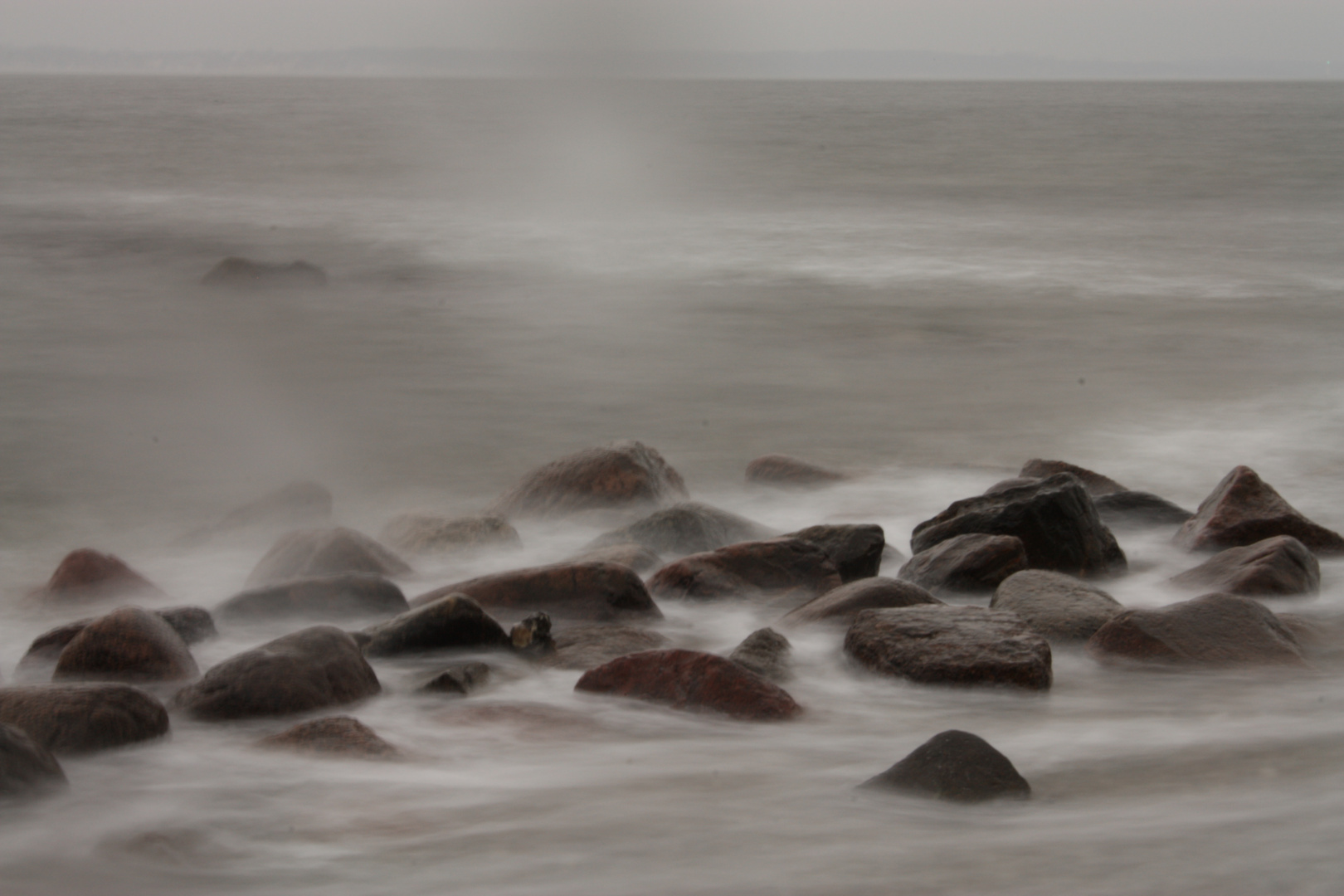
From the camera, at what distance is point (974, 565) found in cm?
426

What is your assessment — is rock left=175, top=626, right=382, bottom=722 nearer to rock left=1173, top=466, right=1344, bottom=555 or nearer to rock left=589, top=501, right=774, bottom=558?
rock left=589, top=501, right=774, bottom=558

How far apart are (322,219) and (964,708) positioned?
19826 millimetres

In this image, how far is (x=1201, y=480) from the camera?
21.9ft

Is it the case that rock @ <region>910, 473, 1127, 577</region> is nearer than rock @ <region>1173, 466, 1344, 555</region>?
Yes

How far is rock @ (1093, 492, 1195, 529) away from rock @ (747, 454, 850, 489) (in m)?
1.34

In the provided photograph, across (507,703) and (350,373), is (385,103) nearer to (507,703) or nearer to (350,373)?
(350,373)

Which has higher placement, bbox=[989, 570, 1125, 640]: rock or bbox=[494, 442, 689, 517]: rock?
bbox=[494, 442, 689, 517]: rock

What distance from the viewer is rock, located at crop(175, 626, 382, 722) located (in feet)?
10.5

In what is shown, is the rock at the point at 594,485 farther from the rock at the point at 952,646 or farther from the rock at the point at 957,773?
the rock at the point at 957,773

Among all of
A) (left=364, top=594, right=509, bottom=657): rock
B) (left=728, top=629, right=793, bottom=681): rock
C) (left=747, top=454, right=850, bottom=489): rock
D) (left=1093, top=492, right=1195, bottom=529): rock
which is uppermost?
(left=747, top=454, right=850, bottom=489): rock

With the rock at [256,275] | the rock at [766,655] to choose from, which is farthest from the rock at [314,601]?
the rock at [256,275]

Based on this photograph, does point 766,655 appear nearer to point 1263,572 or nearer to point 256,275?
point 1263,572

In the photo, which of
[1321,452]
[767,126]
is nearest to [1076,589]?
[1321,452]

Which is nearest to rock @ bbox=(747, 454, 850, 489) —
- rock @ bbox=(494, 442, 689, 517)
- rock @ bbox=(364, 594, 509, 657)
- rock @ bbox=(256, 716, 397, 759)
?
rock @ bbox=(494, 442, 689, 517)
